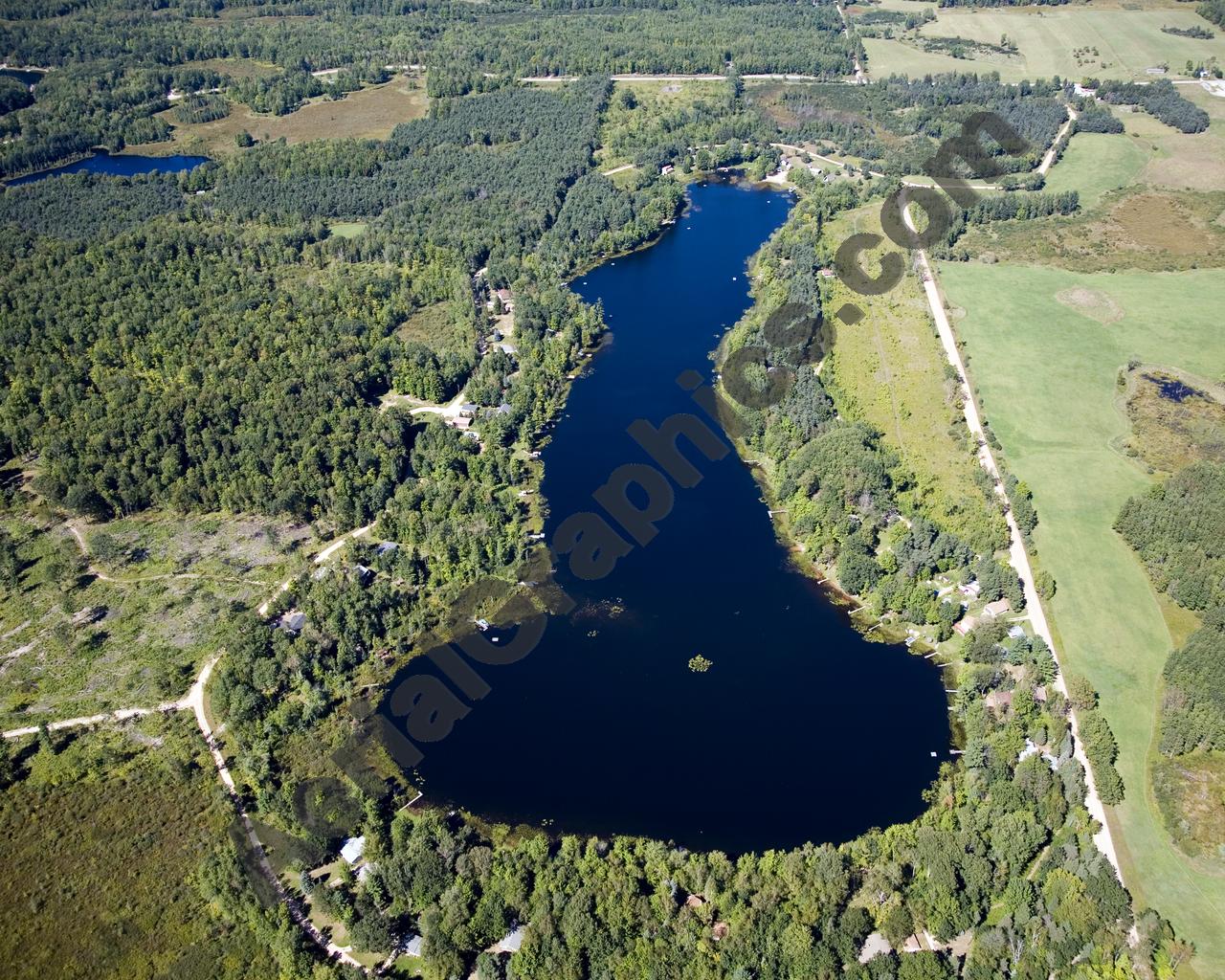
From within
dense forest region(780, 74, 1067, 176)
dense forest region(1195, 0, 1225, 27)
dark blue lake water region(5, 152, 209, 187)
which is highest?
dense forest region(1195, 0, 1225, 27)

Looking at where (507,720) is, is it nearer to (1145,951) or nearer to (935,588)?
(935,588)

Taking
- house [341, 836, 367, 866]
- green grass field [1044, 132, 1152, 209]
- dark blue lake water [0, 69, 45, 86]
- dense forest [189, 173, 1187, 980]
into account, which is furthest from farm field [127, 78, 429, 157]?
house [341, 836, 367, 866]

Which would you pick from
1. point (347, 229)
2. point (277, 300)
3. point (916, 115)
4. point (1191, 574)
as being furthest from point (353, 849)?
point (916, 115)

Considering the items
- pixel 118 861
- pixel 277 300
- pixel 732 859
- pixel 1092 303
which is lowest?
pixel 118 861

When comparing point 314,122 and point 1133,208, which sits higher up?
point 1133,208

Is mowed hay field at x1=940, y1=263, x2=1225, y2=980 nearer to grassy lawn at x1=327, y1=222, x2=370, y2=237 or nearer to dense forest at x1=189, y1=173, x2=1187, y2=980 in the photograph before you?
dense forest at x1=189, y1=173, x2=1187, y2=980

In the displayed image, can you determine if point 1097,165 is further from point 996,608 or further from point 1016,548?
point 996,608

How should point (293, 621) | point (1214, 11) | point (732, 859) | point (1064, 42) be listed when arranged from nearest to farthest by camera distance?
1. point (732, 859)
2. point (293, 621)
3. point (1064, 42)
4. point (1214, 11)
